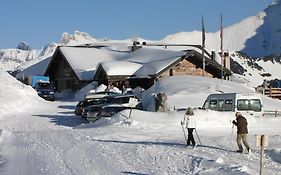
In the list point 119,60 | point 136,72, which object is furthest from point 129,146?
point 119,60

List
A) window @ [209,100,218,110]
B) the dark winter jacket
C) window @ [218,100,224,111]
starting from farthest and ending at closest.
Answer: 1. window @ [209,100,218,110]
2. window @ [218,100,224,111]
3. the dark winter jacket

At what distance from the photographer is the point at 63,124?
1137 inches

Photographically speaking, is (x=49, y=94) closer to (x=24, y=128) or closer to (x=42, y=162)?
(x=24, y=128)

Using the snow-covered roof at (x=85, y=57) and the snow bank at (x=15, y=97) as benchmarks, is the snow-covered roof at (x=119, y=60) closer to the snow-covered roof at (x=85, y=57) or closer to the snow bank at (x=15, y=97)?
the snow-covered roof at (x=85, y=57)

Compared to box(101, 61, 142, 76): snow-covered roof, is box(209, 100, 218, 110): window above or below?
below

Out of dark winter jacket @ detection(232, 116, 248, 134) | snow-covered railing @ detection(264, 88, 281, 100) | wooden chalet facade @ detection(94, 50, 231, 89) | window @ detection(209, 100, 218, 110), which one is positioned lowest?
dark winter jacket @ detection(232, 116, 248, 134)

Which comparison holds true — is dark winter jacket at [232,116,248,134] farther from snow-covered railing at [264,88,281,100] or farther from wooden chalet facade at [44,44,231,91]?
wooden chalet facade at [44,44,231,91]

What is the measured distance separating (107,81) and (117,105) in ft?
78.9

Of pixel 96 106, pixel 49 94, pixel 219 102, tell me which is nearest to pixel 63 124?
pixel 96 106

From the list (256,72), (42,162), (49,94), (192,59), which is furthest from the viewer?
(256,72)

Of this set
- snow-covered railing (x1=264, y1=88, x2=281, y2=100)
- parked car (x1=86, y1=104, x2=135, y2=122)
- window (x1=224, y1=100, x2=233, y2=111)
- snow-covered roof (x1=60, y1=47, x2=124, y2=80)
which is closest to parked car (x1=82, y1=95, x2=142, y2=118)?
parked car (x1=86, y1=104, x2=135, y2=122)

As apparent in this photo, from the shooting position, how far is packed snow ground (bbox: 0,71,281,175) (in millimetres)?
14216

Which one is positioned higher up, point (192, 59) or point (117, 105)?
point (192, 59)

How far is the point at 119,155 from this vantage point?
16469 mm
